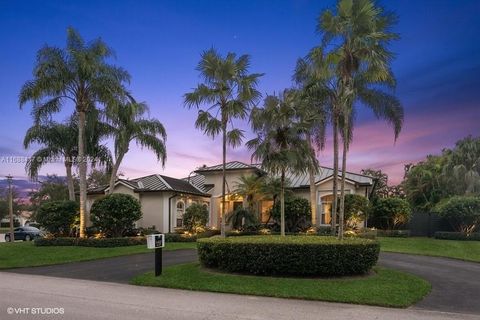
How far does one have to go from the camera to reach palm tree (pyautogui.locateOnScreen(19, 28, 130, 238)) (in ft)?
76.0

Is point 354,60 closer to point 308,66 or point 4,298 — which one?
point 308,66

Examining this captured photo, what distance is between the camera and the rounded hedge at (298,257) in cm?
1165

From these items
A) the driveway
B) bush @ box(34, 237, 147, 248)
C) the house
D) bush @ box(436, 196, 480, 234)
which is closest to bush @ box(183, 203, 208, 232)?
the house

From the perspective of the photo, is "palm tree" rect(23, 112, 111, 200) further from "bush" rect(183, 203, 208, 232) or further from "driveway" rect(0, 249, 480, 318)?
Result: "driveway" rect(0, 249, 480, 318)

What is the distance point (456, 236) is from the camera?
85.6 ft

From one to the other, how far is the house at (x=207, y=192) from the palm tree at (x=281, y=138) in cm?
922

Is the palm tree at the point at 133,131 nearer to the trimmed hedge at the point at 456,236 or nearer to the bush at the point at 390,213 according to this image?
the bush at the point at 390,213

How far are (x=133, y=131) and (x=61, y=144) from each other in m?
4.85

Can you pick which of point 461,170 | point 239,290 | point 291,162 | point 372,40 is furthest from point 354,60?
point 461,170

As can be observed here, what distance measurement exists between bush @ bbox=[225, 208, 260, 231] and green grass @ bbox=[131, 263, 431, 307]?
47.7 ft

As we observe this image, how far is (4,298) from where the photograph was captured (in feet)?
31.1

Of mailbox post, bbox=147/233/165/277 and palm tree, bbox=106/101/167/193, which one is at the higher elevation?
palm tree, bbox=106/101/167/193

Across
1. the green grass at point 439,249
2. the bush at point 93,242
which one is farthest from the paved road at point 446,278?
the bush at point 93,242

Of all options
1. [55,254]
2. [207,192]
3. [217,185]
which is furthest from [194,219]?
[55,254]
